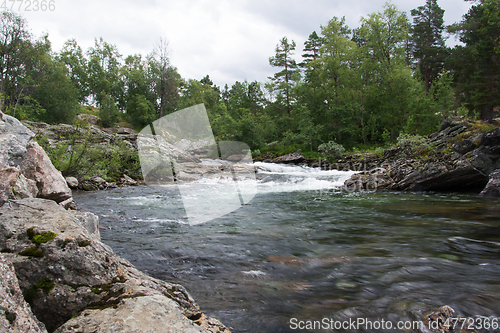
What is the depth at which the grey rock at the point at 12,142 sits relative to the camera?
359 cm

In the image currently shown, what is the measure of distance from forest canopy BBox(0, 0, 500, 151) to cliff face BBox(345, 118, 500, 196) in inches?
396

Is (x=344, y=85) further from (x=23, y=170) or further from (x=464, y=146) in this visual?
(x=23, y=170)

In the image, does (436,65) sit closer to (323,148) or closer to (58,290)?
(323,148)

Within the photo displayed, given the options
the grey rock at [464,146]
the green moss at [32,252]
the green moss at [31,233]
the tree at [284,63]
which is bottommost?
the green moss at [32,252]

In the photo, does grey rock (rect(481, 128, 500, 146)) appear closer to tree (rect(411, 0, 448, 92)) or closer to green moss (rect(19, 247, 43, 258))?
green moss (rect(19, 247, 43, 258))

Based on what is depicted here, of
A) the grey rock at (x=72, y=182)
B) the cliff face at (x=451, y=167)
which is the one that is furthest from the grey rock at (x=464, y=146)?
the grey rock at (x=72, y=182)

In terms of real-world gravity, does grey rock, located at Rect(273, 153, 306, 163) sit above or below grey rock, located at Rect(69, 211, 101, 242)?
above

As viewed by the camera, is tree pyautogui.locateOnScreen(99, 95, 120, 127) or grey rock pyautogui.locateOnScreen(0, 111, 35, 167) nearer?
grey rock pyautogui.locateOnScreen(0, 111, 35, 167)

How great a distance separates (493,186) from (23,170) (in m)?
14.4

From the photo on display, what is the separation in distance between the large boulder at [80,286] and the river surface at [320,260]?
91cm

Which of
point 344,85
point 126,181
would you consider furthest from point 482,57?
point 126,181

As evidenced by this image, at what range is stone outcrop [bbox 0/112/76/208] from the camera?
3168mm

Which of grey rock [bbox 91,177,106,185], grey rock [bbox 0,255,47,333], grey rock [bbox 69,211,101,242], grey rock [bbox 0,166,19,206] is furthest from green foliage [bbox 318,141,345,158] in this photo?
grey rock [bbox 0,255,47,333]

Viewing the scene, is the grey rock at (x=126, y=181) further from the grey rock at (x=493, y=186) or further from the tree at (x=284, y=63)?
the tree at (x=284, y=63)
